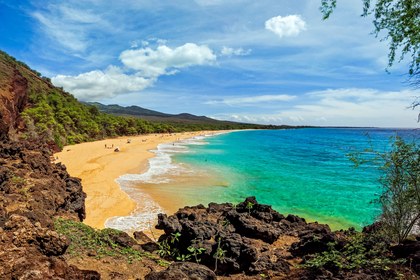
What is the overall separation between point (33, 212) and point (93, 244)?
185cm

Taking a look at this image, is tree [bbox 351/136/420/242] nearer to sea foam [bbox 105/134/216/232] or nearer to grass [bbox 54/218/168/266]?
grass [bbox 54/218/168/266]

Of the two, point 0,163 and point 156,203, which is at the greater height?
point 0,163

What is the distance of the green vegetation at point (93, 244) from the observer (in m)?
7.82

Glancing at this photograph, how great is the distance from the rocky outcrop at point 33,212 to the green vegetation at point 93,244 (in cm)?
73

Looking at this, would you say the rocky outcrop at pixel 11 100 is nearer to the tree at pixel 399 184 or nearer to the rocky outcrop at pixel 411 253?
the tree at pixel 399 184

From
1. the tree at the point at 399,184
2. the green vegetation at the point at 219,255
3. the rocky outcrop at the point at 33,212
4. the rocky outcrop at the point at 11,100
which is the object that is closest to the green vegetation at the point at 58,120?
the rocky outcrop at the point at 11,100

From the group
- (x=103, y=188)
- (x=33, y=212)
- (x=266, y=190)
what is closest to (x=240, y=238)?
(x=33, y=212)

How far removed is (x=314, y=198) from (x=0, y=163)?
23665 mm

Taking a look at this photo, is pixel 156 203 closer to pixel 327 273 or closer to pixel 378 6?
pixel 327 273

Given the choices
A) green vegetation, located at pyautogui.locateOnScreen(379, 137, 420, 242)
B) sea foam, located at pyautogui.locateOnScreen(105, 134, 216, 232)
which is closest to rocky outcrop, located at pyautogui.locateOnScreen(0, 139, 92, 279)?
sea foam, located at pyautogui.locateOnScreen(105, 134, 216, 232)

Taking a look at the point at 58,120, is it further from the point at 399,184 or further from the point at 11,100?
the point at 399,184

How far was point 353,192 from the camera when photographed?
97.1 ft

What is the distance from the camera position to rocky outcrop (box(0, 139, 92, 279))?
4641 mm

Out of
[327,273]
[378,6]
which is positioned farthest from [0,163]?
[378,6]
